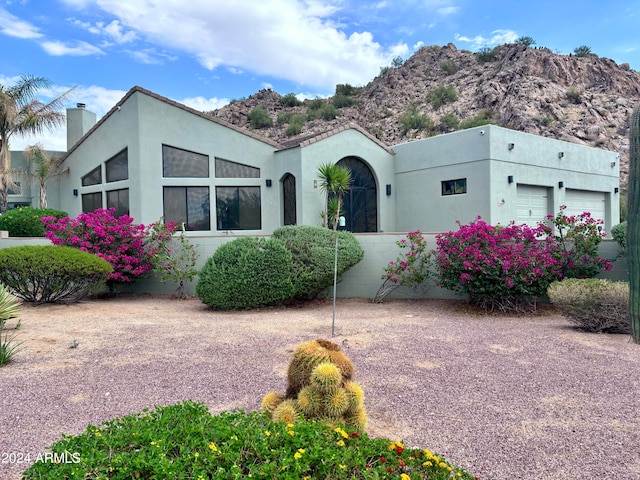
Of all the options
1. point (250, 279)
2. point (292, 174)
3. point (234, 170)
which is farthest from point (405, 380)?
point (234, 170)

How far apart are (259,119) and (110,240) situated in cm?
3433

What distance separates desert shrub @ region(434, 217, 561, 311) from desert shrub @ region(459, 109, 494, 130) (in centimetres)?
2815

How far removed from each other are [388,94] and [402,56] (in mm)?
9319

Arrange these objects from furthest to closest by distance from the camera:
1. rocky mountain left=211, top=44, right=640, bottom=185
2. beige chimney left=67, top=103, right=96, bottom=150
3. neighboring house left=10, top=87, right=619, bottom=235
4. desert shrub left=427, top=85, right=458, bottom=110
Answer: desert shrub left=427, top=85, right=458, bottom=110, rocky mountain left=211, top=44, right=640, bottom=185, beige chimney left=67, top=103, right=96, bottom=150, neighboring house left=10, top=87, right=619, bottom=235

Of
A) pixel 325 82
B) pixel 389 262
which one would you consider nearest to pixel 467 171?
pixel 389 262

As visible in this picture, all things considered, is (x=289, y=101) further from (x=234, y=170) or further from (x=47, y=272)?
(x=47, y=272)

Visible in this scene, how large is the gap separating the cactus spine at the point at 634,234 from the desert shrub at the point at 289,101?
145ft

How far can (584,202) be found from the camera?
20203 mm

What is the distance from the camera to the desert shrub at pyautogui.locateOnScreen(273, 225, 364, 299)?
33.3 feet

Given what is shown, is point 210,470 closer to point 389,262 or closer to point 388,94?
point 389,262

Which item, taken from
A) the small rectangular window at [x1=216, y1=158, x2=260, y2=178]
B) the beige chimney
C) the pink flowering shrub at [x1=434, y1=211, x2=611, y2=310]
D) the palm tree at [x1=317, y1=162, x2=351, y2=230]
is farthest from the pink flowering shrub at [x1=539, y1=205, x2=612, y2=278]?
the beige chimney

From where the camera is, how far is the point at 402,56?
53750 mm

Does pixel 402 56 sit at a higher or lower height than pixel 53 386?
higher

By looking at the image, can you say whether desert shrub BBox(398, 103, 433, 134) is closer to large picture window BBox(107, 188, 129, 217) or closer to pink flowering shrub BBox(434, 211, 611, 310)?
large picture window BBox(107, 188, 129, 217)
